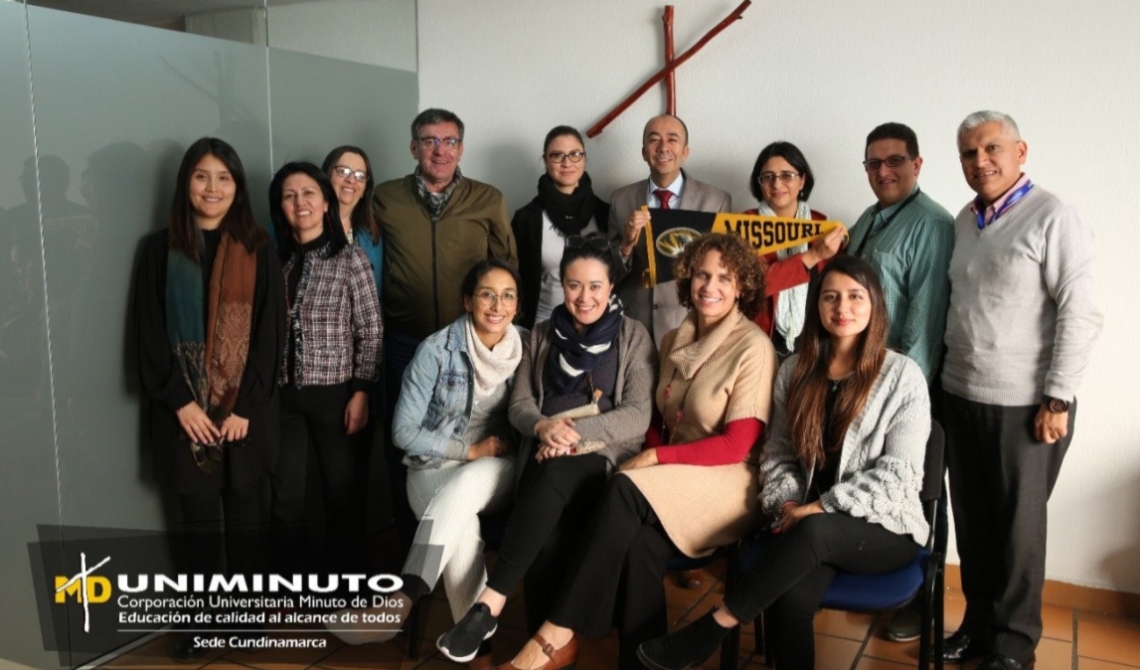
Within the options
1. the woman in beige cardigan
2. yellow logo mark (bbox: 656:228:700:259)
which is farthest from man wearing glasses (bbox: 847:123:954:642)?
yellow logo mark (bbox: 656:228:700:259)

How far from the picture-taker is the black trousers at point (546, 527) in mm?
2609

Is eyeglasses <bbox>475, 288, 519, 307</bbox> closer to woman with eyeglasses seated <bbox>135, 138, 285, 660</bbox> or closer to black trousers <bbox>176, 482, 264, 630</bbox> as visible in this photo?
woman with eyeglasses seated <bbox>135, 138, 285, 660</bbox>

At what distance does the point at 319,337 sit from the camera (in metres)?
3.12

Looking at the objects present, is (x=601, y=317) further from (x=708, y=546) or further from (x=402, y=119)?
(x=402, y=119)

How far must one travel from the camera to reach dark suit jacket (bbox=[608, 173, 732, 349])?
343 cm

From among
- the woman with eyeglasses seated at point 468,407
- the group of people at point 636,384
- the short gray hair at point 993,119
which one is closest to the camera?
the group of people at point 636,384

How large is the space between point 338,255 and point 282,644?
1.26 m

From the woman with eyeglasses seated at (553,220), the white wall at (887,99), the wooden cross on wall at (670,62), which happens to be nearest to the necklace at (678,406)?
the woman with eyeglasses seated at (553,220)

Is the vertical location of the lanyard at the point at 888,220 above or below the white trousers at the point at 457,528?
above

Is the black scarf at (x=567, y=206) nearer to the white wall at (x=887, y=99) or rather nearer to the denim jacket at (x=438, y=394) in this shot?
the white wall at (x=887, y=99)

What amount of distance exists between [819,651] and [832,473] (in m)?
0.76

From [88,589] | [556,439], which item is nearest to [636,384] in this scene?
[556,439]

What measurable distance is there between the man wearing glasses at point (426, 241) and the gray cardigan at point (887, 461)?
1503mm

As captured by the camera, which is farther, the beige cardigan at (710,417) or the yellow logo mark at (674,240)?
the yellow logo mark at (674,240)
